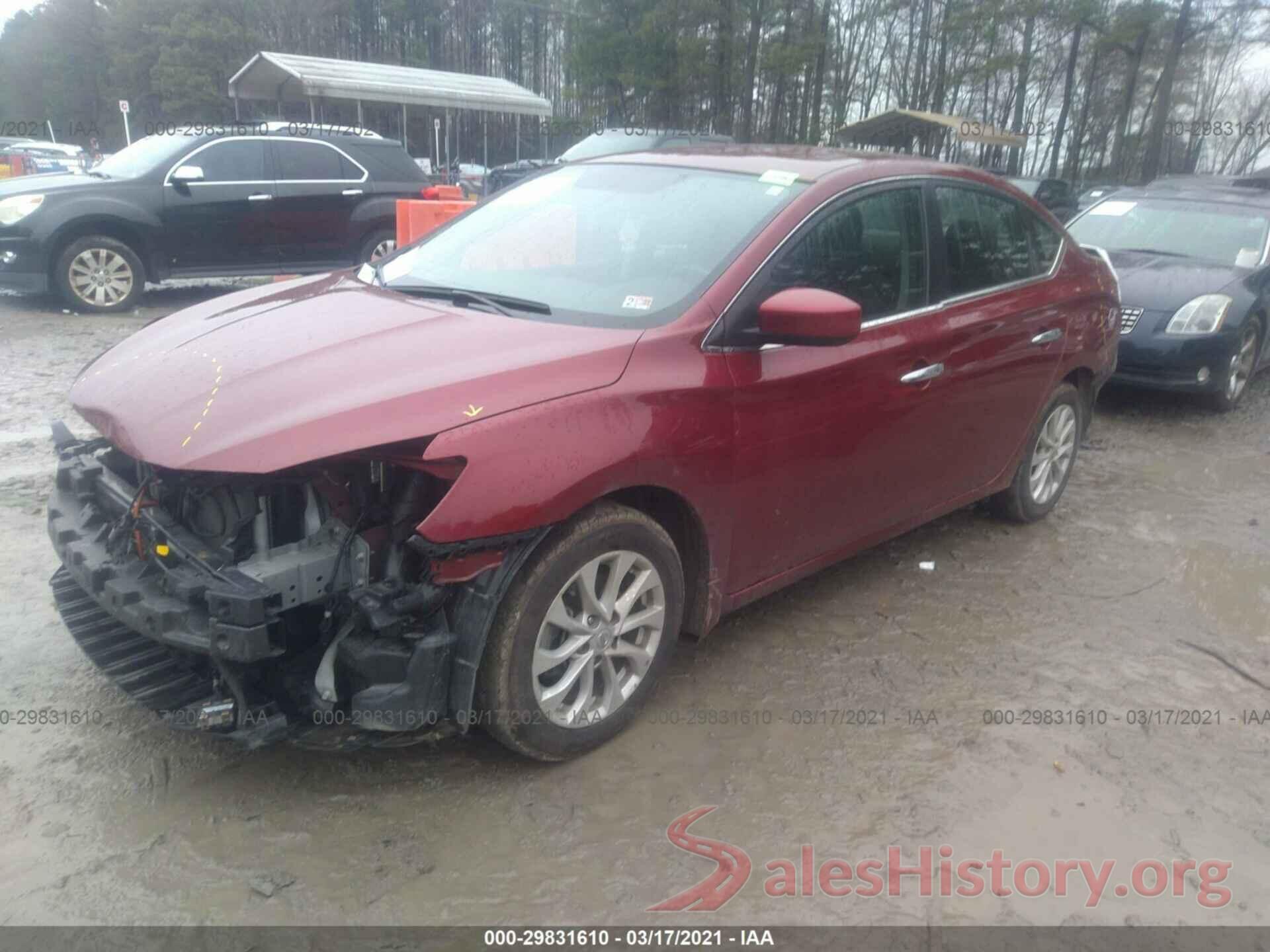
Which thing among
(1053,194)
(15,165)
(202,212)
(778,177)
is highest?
(778,177)

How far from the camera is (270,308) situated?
328 cm

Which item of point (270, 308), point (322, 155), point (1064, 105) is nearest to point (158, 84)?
point (1064, 105)

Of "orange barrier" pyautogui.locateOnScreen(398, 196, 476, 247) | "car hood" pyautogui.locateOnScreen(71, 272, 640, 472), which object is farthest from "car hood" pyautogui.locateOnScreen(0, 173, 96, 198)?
"car hood" pyautogui.locateOnScreen(71, 272, 640, 472)

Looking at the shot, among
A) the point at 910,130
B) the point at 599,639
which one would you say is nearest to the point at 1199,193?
the point at 599,639

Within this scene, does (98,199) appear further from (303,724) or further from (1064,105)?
(1064,105)

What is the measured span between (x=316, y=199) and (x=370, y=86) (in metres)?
10.2

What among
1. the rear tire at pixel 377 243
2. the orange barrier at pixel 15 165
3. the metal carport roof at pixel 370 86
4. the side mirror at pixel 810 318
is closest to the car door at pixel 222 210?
the rear tire at pixel 377 243

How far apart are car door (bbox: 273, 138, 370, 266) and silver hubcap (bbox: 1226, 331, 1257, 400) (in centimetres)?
815

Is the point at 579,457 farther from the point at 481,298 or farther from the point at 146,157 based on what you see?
the point at 146,157

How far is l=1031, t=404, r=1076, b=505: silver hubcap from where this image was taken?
4754 millimetres

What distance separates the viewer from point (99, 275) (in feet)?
29.7

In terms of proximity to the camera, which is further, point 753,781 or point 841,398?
point 841,398

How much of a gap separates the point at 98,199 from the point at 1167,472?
8859 mm

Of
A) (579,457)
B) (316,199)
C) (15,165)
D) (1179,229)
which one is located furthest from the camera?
(15,165)
